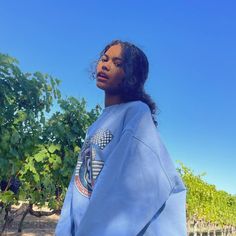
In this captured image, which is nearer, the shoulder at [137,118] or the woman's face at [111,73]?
the shoulder at [137,118]

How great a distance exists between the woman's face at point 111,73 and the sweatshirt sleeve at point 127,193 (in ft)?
1.12

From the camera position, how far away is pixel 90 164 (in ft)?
4.83

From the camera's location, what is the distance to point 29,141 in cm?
534

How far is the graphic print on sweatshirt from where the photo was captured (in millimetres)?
1419

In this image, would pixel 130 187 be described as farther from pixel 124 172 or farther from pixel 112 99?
pixel 112 99

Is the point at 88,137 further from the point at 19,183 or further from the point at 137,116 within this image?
the point at 19,183

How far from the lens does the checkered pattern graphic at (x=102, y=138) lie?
1.45 m

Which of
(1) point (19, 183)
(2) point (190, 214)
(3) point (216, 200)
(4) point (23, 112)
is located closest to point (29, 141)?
(4) point (23, 112)

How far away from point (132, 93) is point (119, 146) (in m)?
0.36

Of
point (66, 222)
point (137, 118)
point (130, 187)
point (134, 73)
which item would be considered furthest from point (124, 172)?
point (134, 73)

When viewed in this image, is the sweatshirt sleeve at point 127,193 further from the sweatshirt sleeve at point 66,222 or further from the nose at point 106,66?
the nose at point 106,66

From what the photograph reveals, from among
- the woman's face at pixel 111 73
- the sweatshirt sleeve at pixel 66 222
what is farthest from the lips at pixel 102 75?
the sweatshirt sleeve at pixel 66 222

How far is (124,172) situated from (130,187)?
0.19 ft

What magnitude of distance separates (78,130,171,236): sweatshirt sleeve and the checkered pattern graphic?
16cm
